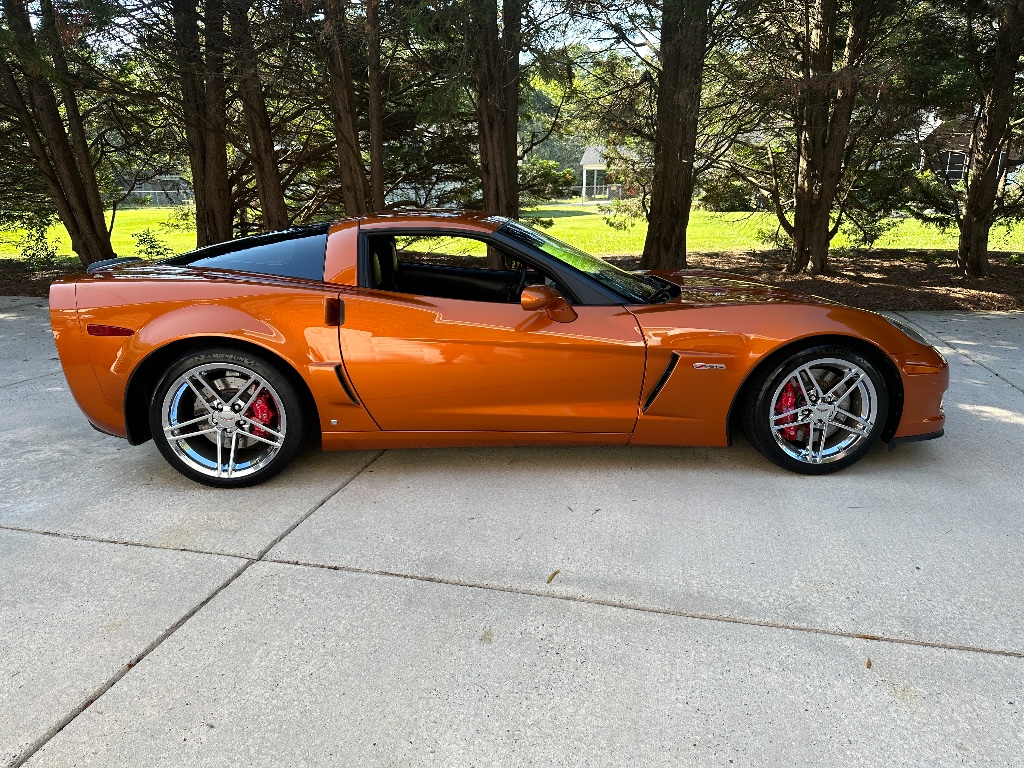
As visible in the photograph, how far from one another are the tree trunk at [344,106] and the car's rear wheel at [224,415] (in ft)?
14.2

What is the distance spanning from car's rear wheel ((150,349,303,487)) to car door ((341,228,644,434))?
40 centimetres

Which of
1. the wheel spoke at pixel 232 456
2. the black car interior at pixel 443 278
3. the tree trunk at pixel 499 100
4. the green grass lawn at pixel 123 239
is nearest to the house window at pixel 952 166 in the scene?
the tree trunk at pixel 499 100

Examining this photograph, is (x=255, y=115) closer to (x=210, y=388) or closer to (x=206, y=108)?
(x=206, y=108)

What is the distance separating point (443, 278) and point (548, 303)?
49.0 inches

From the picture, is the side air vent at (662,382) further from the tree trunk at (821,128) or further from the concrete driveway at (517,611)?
the tree trunk at (821,128)

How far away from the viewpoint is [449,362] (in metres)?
3.37

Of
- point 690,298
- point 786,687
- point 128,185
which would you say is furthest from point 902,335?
point 128,185

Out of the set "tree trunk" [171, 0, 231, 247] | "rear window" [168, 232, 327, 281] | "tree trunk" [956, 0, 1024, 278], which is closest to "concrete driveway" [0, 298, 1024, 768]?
"rear window" [168, 232, 327, 281]

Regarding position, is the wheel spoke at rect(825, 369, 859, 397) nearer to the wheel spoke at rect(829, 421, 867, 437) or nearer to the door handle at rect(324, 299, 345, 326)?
the wheel spoke at rect(829, 421, 867, 437)

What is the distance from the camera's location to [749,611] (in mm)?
2467

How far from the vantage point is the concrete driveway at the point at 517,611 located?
1.94 m

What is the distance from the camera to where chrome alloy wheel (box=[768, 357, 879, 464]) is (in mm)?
3480

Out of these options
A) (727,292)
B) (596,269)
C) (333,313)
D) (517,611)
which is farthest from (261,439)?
(727,292)

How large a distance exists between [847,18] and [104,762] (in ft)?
35.8
